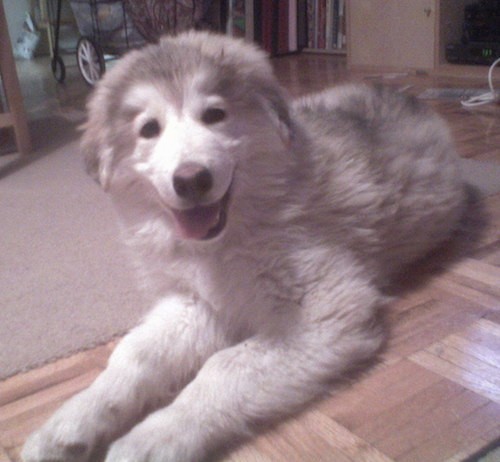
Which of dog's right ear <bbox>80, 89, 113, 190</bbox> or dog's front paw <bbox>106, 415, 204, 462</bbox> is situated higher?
dog's right ear <bbox>80, 89, 113, 190</bbox>

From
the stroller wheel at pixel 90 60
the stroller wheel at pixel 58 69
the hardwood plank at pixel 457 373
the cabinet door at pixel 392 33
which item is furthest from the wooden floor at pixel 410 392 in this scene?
the stroller wheel at pixel 58 69

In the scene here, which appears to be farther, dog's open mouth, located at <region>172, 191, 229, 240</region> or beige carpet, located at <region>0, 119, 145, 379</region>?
beige carpet, located at <region>0, 119, 145, 379</region>

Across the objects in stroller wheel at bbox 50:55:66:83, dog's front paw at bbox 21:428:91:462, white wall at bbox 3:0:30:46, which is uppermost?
white wall at bbox 3:0:30:46

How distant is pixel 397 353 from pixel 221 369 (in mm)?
435

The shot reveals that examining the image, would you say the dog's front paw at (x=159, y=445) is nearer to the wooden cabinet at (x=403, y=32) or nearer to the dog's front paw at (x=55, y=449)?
the dog's front paw at (x=55, y=449)

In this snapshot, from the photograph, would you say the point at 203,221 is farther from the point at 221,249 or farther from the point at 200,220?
the point at 221,249

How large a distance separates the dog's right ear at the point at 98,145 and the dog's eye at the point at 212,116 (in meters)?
0.24

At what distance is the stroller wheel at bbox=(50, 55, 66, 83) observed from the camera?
6.25 m

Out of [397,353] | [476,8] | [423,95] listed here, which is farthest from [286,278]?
[476,8]

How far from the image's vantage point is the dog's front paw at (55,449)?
3.66 feet

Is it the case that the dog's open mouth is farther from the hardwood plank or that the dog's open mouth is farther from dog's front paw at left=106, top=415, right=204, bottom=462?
the hardwood plank

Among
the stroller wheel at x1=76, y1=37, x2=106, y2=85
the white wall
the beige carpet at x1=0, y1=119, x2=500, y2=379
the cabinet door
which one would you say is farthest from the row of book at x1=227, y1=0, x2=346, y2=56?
the beige carpet at x1=0, y1=119, x2=500, y2=379

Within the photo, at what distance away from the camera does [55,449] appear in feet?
3.67

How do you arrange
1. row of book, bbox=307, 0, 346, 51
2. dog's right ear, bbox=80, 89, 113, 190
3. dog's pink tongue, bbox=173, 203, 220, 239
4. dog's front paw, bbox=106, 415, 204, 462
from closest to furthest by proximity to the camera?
dog's front paw, bbox=106, 415, 204, 462
dog's pink tongue, bbox=173, 203, 220, 239
dog's right ear, bbox=80, 89, 113, 190
row of book, bbox=307, 0, 346, 51
